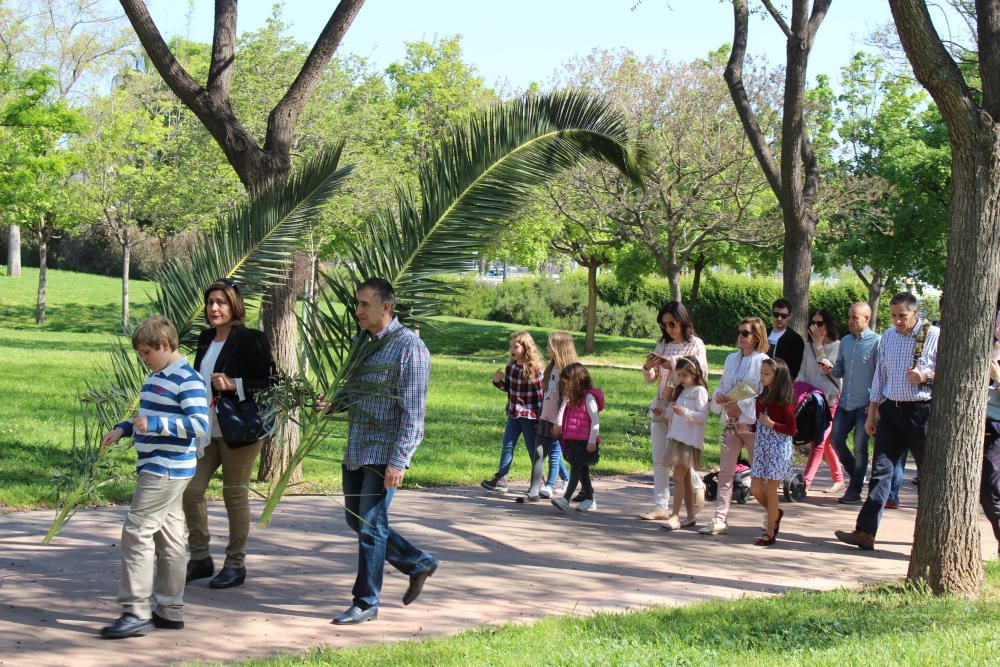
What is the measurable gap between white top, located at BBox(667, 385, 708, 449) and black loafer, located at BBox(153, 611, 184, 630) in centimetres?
452

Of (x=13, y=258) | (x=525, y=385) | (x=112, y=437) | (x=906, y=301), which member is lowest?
(x=112, y=437)

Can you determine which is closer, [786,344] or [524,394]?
[524,394]

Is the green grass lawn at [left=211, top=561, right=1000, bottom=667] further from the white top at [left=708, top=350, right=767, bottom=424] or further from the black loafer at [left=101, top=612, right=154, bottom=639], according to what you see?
the white top at [left=708, top=350, right=767, bottom=424]

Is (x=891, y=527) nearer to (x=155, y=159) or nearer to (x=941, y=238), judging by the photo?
(x=941, y=238)

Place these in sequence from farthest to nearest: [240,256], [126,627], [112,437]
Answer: [240,256], [112,437], [126,627]

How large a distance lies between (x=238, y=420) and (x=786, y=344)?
637 cm

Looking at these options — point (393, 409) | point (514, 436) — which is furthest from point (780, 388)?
point (393, 409)

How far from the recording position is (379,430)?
5996 millimetres

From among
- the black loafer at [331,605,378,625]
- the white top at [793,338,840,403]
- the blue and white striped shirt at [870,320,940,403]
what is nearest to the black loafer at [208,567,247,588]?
the black loafer at [331,605,378,625]

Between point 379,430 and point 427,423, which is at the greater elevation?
point 379,430

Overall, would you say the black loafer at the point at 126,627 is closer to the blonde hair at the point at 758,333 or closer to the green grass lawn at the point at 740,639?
the green grass lawn at the point at 740,639

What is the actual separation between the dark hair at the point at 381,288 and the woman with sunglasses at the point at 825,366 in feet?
20.0

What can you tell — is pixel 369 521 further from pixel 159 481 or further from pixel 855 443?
pixel 855 443

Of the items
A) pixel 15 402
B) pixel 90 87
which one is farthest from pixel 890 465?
pixel 90 87
